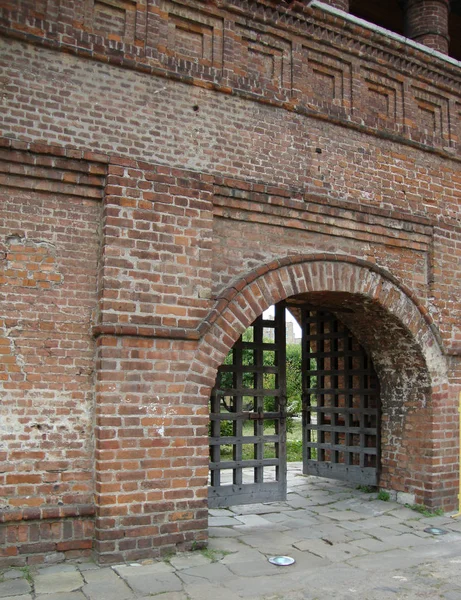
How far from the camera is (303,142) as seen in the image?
6.43 meters

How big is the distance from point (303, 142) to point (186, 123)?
4.70ft

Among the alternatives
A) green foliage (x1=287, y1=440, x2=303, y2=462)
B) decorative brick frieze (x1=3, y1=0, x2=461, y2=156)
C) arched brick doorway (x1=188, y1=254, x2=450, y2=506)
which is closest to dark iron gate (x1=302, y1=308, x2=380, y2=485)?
arched brick doorway (x1=188, y1=254, x2=450, y2=506)

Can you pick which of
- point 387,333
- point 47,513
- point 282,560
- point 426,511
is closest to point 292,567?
point 282,560

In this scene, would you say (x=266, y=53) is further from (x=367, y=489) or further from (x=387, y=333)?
(x=367, y=489)

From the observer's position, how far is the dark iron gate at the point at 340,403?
312 inches

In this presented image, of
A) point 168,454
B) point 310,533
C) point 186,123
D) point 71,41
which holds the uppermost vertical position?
point 71,41

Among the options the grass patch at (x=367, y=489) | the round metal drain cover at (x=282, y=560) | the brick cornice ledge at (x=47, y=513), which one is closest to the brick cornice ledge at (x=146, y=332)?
the brick cornice ledge at (x=47, y=513)

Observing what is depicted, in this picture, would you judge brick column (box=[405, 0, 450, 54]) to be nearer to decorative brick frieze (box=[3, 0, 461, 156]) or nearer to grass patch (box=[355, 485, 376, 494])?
decorative brick frieze (box=[3, 0, 461, 156])

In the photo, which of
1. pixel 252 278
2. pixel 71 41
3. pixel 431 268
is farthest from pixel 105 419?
pixel 431 268

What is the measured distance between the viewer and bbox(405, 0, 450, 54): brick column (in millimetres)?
7957

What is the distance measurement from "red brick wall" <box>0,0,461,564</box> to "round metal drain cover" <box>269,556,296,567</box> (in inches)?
27.0

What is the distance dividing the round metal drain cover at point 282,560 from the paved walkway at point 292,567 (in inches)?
3.0

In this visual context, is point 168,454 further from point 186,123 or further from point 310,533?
point 186,123

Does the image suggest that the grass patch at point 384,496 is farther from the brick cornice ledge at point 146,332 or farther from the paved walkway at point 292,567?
the brick cornice ledge at point 146,332
